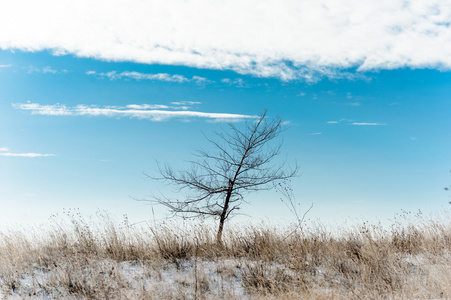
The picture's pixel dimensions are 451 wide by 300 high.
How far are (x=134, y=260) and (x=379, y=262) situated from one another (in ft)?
17.9

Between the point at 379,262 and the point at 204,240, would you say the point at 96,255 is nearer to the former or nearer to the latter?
the point at 204,240

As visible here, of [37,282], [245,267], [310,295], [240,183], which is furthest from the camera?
[240,183]

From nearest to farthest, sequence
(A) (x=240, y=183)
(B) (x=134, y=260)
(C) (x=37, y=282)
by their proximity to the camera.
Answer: (C) (x=37, y=282)
(B) (x=134, y=260)
(A) (x=240, y=183)

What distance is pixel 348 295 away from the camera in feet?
22.5

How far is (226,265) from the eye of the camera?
800cm

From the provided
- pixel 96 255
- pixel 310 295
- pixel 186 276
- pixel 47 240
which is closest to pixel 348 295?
pixel 310 295

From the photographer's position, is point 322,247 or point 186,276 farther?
point 322,247

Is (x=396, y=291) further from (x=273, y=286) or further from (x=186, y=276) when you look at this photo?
(x=186, y=276)

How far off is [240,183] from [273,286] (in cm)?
378

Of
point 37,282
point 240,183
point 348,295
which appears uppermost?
point 240,183

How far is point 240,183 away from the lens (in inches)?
405

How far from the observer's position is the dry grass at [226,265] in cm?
689

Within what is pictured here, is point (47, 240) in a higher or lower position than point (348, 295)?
higher

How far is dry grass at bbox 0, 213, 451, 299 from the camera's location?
22.6 feet
